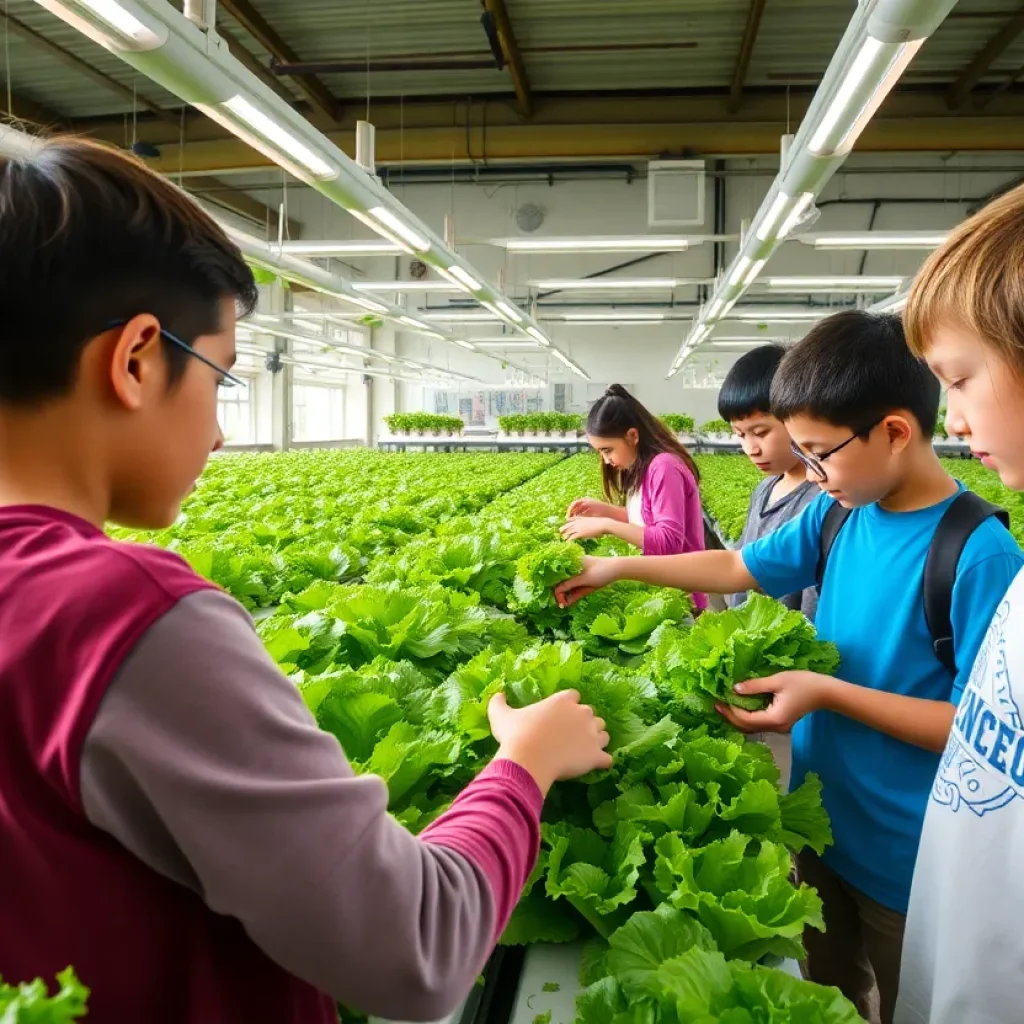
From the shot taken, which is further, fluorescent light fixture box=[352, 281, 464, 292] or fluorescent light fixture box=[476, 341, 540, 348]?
fluorescent light fixture box=[476, 341, 540, 348]

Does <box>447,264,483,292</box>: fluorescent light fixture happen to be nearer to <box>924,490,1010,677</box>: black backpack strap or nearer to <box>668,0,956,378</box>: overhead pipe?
<box>668,0,956,378</box>: overhead pipe

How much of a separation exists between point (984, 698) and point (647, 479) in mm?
2531

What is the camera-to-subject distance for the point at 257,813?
0.59 m

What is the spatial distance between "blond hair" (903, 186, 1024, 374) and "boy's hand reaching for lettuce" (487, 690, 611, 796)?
30.9 inches

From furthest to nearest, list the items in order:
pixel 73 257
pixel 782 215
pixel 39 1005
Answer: pixel 782 215 → pixel 73 257 → pixel 39 1005

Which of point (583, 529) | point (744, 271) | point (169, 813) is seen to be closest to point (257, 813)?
point (169, 813)

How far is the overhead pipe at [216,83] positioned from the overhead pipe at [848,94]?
2556 mm

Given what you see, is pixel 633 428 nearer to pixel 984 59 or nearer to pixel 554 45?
pixel 554 45

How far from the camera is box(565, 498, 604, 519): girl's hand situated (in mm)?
4047

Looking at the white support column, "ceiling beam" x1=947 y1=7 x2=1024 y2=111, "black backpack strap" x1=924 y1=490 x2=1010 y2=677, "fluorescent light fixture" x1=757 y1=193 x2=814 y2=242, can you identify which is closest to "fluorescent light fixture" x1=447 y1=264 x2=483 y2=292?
"fluorescent light fixture" x1=757 y1=193 x2=814 y2=242

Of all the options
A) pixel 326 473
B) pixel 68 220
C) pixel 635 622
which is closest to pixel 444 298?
pixel 326 473

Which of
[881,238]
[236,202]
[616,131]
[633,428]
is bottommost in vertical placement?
[633,428]

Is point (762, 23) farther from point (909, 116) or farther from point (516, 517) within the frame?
point (516, 517)

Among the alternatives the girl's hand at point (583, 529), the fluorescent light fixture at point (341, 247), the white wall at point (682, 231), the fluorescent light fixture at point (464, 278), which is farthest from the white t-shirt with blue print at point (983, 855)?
the white wall at point (682, 231)
